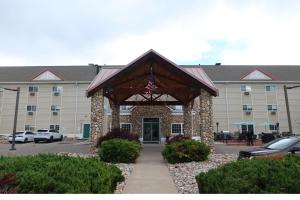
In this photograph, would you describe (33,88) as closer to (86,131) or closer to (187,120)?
(86,131)

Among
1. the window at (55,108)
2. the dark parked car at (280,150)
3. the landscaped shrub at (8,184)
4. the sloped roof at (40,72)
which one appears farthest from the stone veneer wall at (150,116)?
the landscaped shrub at (8,184)

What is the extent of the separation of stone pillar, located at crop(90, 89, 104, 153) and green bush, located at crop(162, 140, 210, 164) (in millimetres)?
5746

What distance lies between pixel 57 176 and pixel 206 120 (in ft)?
48.1

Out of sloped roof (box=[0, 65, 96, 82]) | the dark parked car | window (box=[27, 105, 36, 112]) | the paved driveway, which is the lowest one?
the paved driveway

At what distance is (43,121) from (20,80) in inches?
288

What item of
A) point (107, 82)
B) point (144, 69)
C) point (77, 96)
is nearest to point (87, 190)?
point (107, 82)

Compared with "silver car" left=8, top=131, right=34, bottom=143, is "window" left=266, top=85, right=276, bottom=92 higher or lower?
higher

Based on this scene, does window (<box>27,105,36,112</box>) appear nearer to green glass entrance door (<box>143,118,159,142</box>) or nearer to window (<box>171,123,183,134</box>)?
green glass entrance door (<box>143,118,159,142</box>)

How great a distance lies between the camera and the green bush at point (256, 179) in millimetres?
4570

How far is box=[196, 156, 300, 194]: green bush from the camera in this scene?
4570mm

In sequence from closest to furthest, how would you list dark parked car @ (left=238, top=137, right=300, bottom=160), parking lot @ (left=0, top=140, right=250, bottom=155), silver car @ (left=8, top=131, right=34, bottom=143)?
1. dark parked car @ (left=238, top=137, right=300, bottom=160)
2. parking lot @ (left=0, top=140, right=250, bottom=155)
3. silver car @ (left=8, top=131, right=34, bottom=143)

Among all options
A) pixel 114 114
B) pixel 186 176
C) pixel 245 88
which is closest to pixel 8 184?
pixel 186 176

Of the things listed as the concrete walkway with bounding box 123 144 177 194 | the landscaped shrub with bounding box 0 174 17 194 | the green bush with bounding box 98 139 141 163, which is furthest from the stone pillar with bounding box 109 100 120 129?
the landscaped shrub with bounding box 0 174 17 194

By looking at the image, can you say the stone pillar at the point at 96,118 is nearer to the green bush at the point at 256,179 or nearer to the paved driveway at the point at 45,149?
the paved driveway at the point at 45,149
